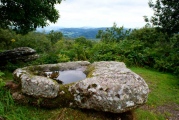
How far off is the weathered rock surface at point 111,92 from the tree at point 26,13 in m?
4.87

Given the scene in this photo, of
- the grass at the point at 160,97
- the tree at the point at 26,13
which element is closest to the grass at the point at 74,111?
the grass at the point at 160,97

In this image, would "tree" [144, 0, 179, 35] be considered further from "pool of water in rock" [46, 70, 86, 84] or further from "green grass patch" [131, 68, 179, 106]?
"pool of water in rock" [46, 70, 86, 84]

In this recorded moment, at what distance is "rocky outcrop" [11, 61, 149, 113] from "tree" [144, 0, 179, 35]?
828 cm

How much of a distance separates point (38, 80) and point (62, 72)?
169 centimetres

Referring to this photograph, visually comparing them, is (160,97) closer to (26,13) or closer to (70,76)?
(70,76)

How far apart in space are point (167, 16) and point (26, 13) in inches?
357

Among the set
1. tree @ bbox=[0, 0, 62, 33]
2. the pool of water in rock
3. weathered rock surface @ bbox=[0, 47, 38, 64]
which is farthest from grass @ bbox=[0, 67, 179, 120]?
weathered rock surface @ bbox=[0, 47, 38, 64]

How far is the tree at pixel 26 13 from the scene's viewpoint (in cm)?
869

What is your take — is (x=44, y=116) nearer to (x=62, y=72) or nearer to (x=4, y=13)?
(x=62, y=72)

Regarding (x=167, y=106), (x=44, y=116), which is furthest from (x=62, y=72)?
(x=167, y=106)

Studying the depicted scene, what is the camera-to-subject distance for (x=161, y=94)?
8.65 m

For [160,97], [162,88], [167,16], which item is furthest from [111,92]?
[167,16]

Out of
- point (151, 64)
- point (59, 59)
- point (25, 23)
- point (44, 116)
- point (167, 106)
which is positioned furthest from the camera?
point (151, 64)

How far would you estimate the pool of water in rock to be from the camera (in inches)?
262
